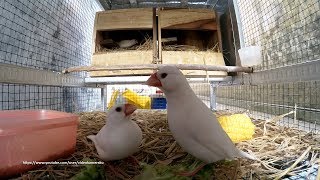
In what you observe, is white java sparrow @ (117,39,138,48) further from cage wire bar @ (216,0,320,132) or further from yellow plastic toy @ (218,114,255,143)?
yellow plastic toy @ (218,114,255,143)

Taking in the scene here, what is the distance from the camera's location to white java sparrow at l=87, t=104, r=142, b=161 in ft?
3.29

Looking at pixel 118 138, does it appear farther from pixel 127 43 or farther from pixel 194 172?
pixel 127 43

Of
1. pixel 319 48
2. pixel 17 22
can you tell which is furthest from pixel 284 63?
pixel 17 22

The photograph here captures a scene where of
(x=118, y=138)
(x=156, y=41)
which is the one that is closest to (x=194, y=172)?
(x=118, y=138)

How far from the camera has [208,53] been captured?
2648 mm

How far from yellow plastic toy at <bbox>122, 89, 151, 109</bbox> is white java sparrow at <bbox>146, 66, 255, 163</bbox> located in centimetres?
223

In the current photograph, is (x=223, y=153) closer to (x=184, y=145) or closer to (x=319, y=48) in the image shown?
(x=184, y=145)

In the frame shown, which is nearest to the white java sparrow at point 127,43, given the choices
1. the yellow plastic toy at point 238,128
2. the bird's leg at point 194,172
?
the yellow plastic toy at point 238,128

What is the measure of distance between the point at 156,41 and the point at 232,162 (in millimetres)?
2040

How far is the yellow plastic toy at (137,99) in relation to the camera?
3246 millimetres

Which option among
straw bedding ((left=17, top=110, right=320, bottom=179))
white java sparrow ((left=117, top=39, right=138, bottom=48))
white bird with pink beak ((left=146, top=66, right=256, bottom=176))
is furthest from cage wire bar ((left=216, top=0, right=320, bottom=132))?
white java sparrow ((left=117, top=39, right=138, bottom=48))

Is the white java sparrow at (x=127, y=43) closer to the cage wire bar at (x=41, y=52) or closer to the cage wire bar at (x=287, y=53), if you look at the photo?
the cage wire bar at (x=41, y=52)

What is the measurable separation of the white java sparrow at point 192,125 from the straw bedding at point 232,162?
0.09 m

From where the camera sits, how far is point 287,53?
1.69 m
